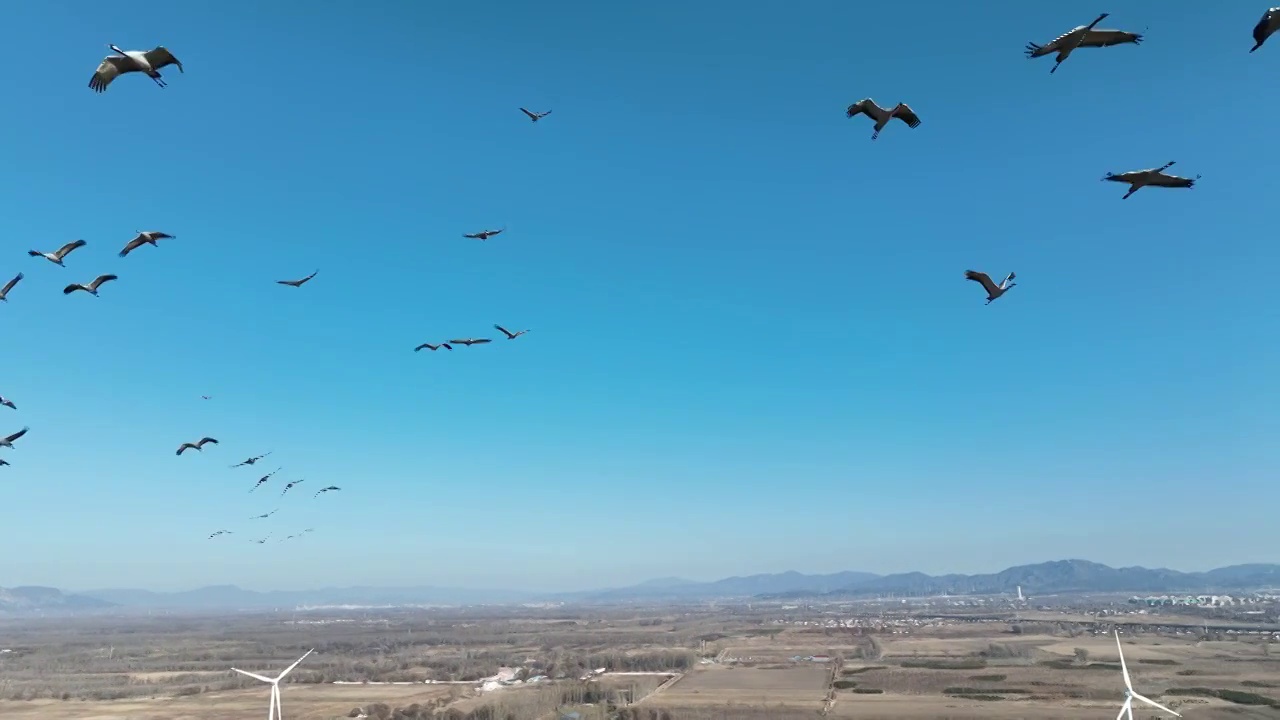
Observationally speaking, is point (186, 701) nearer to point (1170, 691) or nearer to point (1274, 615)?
point (1170, 691)

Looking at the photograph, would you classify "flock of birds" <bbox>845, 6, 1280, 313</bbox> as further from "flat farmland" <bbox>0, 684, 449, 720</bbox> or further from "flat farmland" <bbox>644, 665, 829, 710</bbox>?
"flat farmland" <bbox>0, 684, 449, 720</bbox>

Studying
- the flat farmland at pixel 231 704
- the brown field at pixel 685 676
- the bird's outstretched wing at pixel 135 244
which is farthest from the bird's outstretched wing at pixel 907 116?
the flat farmland at pixel 231 704

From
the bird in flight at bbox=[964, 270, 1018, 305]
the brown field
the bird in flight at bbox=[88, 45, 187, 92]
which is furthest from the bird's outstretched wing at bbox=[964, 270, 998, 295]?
the brown field

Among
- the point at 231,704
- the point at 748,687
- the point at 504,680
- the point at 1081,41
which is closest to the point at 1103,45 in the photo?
the point at 1081,41

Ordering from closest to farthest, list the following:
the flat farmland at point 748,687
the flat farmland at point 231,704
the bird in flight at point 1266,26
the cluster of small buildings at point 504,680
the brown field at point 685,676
A: the bird in flight at point 1266,26
the brown field at point 685,676
the flat farmland at point 231,704
the flat farmland at point 748,687
the cluster of small buildings at point 504,680

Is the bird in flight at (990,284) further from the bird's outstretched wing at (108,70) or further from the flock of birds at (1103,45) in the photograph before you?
the bird's outstretched wing at (108,70)
